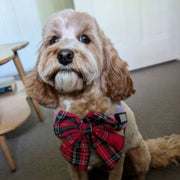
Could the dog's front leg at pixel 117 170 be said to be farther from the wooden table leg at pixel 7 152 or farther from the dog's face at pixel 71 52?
the wooden table leg at pixel 7 152

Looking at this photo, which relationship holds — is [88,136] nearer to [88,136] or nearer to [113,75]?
[88,136]

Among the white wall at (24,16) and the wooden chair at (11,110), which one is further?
the white wall at (24,16)

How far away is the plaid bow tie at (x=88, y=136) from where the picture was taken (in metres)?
0.75

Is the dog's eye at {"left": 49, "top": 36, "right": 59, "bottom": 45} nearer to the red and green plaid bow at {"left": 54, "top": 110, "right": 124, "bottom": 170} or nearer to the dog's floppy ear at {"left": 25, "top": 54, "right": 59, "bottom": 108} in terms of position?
the dog's floppy ear at {"left": 25, "top": 54, "right": 59, "bottom": 108}

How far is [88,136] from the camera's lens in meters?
0.78

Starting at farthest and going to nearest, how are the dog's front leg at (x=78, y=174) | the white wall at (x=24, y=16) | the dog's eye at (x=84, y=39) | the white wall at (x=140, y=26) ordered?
1. the white wall at (x=24, y=16)
2. the white wall at (x=140, y=26)
3. the dog's front leg at (x=78, y=174)
4. the dog's eye at (x=84, y=39)

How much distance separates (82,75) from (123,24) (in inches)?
66.1

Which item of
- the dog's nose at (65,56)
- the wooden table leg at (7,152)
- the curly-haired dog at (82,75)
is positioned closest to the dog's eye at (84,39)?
the curly-haired dog at (82,75)

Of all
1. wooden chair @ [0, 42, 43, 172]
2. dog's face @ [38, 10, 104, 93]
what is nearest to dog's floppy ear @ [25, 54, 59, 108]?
dog's face @ [38, 10, 104, 93]

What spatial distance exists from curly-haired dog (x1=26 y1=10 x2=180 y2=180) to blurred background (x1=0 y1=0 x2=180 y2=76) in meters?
1.35

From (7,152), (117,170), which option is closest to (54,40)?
(117,170)

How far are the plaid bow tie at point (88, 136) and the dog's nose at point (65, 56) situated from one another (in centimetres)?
21

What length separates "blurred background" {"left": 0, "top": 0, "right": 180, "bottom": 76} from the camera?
6.99 ft

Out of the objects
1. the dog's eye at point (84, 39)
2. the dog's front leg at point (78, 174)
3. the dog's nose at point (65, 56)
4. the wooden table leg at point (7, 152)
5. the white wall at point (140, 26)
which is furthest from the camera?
the white wall at point (140, 26)
